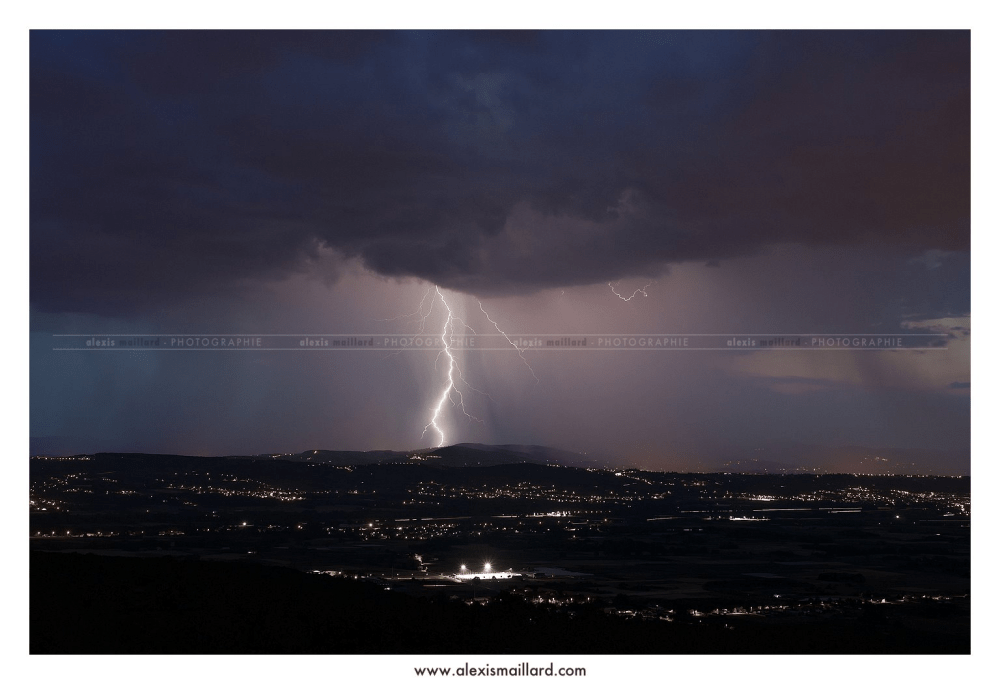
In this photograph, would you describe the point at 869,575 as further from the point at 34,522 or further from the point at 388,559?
the point at 34,522

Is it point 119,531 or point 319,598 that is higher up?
point 319,598

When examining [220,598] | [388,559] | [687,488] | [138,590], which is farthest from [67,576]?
[687,488]

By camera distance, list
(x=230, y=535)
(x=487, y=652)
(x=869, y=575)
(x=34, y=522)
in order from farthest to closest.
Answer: (x=34, y=522) < (x=230, y=535) < (x=869, y=575) < (x=487, y=652)

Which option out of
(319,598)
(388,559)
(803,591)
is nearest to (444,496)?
(388,559)

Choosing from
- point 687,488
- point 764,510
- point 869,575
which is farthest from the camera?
point 687,488

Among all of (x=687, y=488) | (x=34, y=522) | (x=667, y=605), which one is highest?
(x=667, y=605)

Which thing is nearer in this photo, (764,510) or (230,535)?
(230,535)
